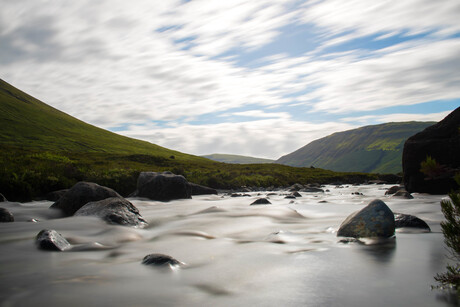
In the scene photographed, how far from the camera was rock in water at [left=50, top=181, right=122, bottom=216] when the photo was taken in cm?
1258

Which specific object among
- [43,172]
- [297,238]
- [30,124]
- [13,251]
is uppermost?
[30,124]

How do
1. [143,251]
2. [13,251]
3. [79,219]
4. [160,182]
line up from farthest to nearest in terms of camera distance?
[160,182] < [79,219] < [143,251] < [13,251]

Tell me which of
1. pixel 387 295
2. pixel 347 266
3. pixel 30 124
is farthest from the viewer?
pixel 30 124

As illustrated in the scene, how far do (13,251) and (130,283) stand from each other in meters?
3.49

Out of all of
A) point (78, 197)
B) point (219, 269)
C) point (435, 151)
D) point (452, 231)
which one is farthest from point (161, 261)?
point (435, 151)

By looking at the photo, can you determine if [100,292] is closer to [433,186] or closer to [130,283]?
[130,283]

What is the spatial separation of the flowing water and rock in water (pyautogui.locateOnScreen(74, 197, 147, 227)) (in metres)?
0.44

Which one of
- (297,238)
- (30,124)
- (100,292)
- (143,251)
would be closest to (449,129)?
(297,238)

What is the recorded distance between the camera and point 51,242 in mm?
6930

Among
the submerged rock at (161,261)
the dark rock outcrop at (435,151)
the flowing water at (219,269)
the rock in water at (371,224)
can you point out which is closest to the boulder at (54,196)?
the flowing water at (219,269)

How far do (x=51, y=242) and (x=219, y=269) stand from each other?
3.91m

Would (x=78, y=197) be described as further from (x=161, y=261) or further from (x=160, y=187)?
(x=161, y=261)

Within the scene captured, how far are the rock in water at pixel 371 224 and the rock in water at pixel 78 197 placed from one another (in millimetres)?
9542

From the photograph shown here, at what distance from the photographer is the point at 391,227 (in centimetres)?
805
